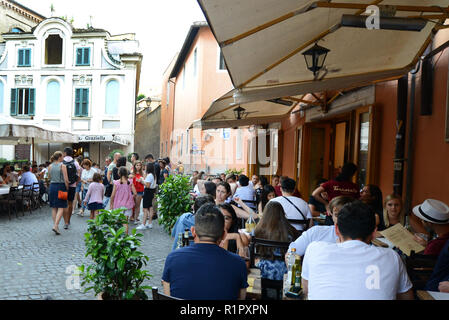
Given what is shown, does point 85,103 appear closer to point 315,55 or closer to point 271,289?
point 315,55

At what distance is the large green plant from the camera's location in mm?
7785

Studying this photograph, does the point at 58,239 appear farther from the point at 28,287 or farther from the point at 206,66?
the point at 206,66

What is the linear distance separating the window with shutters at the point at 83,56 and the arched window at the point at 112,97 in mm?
1894

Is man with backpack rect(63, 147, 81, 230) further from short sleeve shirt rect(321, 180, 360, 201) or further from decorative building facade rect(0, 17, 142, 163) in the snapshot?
decorative building facade rect(0, 17, 142, 163)

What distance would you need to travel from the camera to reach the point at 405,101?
223 inches

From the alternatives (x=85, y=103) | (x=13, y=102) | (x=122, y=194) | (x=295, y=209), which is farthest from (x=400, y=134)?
(x=13, y=102)

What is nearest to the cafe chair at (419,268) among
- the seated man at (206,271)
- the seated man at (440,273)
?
the seated man at (440,273)

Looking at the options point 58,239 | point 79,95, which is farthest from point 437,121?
point 79,95

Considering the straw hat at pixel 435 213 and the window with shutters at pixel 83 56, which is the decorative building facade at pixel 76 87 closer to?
the window with shutters at pixel 83 56

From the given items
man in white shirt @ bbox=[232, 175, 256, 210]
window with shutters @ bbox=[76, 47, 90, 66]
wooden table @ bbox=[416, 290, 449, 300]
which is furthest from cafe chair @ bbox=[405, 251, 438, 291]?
window with shutters @ bbox=[76, 47, 90, 66]

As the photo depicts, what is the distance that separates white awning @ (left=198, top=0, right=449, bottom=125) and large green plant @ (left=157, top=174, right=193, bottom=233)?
214cm

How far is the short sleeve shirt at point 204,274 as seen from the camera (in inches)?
91.0
